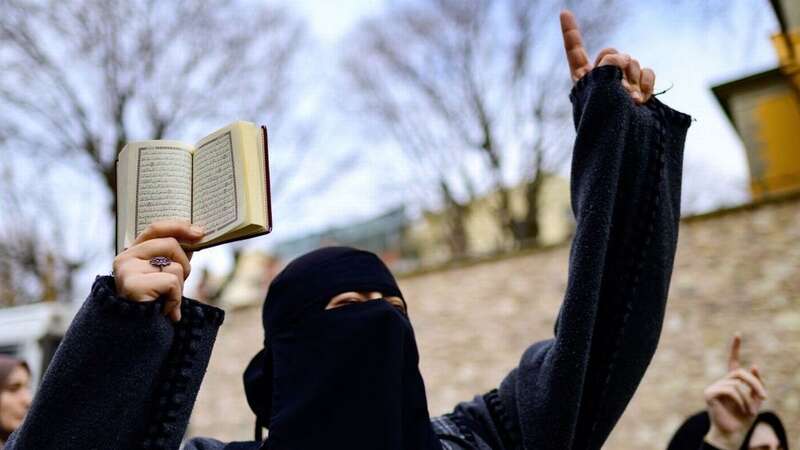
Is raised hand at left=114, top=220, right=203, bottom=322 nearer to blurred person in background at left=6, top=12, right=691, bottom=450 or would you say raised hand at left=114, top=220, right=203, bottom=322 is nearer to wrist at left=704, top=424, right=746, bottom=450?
blurred person in background at left=6, top=12, right=691, bottom=450

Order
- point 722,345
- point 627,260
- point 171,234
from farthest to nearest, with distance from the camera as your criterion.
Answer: point 722,345 → point 627,260 → point 171,234

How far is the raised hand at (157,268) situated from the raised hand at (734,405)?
165 cm

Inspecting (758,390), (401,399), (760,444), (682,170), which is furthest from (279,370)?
(760,444)

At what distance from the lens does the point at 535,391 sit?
175cm

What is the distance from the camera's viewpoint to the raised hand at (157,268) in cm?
124

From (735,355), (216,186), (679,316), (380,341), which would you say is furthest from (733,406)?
(679,316)

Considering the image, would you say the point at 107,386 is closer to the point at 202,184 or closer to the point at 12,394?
the point at 202,184

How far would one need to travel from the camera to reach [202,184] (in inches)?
55.9

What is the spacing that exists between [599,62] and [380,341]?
835 millimetres

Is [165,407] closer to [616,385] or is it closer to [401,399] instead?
[401,399]

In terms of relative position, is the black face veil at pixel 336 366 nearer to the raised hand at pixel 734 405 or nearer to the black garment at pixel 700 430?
the raised hand at pixel 734 405

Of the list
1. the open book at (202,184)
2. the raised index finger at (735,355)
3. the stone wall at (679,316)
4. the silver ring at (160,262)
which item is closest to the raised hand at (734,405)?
the raised index finger at (735,355)

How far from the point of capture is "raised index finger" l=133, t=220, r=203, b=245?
4.33ft

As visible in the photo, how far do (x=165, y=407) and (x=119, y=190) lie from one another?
42 cm
